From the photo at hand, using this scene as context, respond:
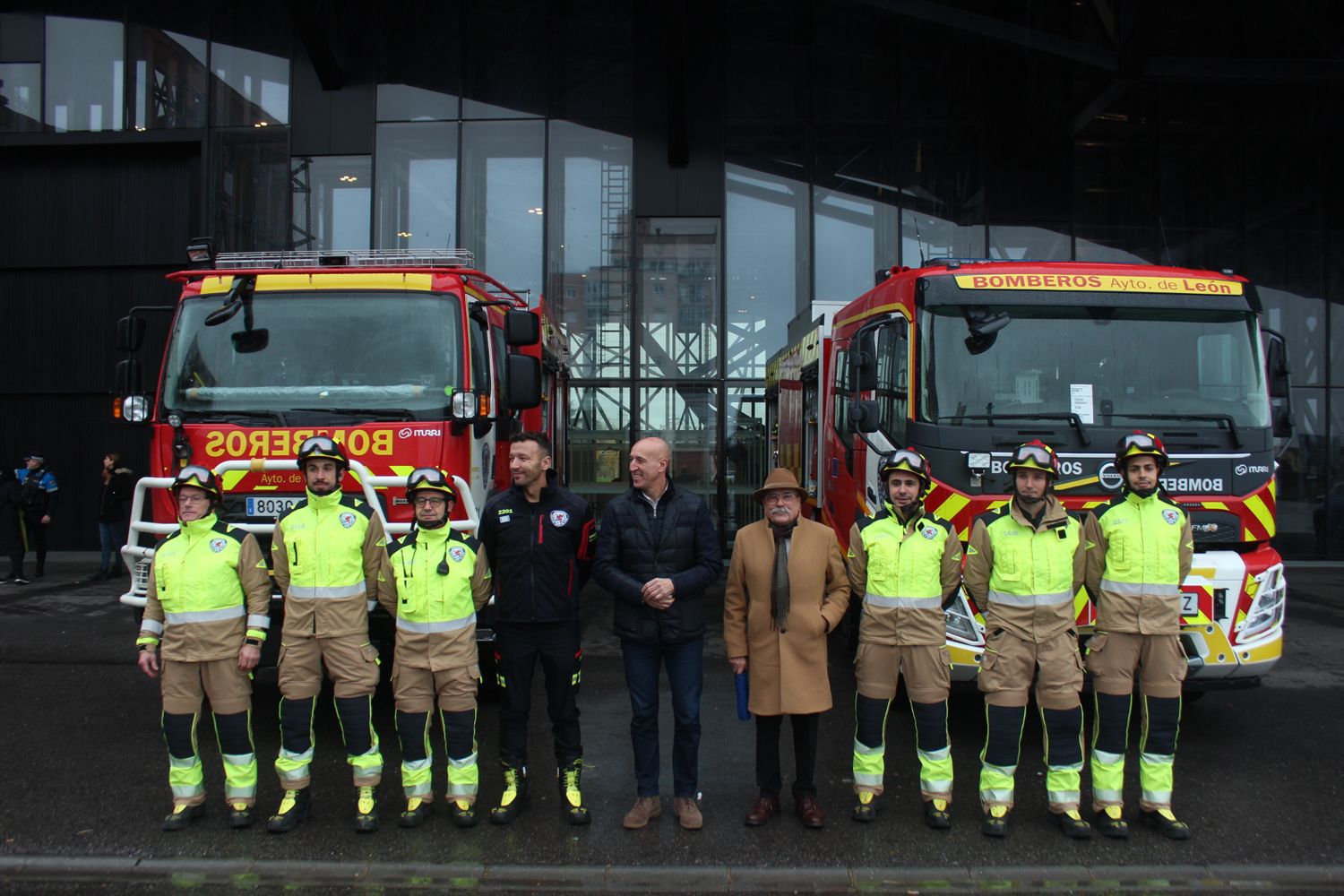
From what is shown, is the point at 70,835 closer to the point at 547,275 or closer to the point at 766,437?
the point at 766,437

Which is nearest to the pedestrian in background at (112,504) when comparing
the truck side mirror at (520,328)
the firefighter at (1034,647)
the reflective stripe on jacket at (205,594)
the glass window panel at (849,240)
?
the truck side mirror at (520,328)

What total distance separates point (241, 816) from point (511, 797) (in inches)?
50.9

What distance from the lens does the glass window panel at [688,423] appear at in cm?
1527

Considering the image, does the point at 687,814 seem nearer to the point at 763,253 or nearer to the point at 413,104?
the point at 763,253

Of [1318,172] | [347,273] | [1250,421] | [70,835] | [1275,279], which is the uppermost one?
[1318,172]

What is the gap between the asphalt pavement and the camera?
4.41m

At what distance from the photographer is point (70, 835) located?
482cm

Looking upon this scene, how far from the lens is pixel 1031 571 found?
4977 millimetres

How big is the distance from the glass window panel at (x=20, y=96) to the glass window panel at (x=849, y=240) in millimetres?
11815

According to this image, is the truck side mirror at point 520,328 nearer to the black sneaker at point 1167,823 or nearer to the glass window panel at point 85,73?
Answer: the black sneaker at point 1167,823

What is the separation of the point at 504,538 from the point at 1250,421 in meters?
4.60

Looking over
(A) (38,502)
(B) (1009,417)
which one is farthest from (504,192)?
(B) (1009,417)

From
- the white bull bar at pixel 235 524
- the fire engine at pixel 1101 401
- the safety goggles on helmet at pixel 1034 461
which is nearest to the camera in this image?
the safety goggles on helmet at pixel 1034 461

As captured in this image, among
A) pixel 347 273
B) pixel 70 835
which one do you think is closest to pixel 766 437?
pixel 347 273
